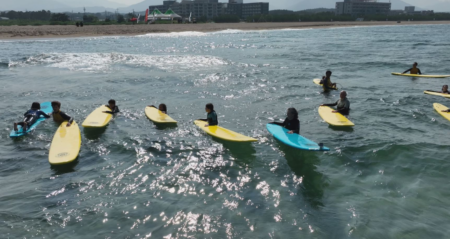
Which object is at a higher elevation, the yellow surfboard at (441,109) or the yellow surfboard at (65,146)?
the yellow surfboard at (441,109)

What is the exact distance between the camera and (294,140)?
979 centimetres

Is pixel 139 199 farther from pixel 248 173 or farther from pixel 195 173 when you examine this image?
Answer: pixel 248 173

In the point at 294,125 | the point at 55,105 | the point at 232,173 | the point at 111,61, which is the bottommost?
the point at 232,173

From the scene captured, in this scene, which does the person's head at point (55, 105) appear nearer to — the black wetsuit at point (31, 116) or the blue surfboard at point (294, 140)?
the black wetsuit at point (31, 116)

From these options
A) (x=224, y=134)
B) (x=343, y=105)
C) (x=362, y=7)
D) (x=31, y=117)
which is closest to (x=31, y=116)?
(x=31, y=117)

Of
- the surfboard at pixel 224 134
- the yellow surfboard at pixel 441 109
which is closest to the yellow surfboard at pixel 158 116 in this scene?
the surfboard at pixel 224 134

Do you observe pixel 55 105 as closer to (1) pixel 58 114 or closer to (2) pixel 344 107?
(1) pixel 58 114

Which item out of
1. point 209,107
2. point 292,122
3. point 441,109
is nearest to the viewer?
point 292,122

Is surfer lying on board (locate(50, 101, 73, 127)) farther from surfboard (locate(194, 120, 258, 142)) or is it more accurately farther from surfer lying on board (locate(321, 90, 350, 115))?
surfer lying on board (locate(321, 90, 350, 115))

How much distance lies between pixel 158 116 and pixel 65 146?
3926 mm

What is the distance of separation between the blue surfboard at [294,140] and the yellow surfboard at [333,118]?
8.05 feet

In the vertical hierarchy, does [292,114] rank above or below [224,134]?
above

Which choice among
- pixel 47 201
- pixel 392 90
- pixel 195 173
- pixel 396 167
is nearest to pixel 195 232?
pixel 195 173

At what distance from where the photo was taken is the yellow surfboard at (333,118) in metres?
12.0
